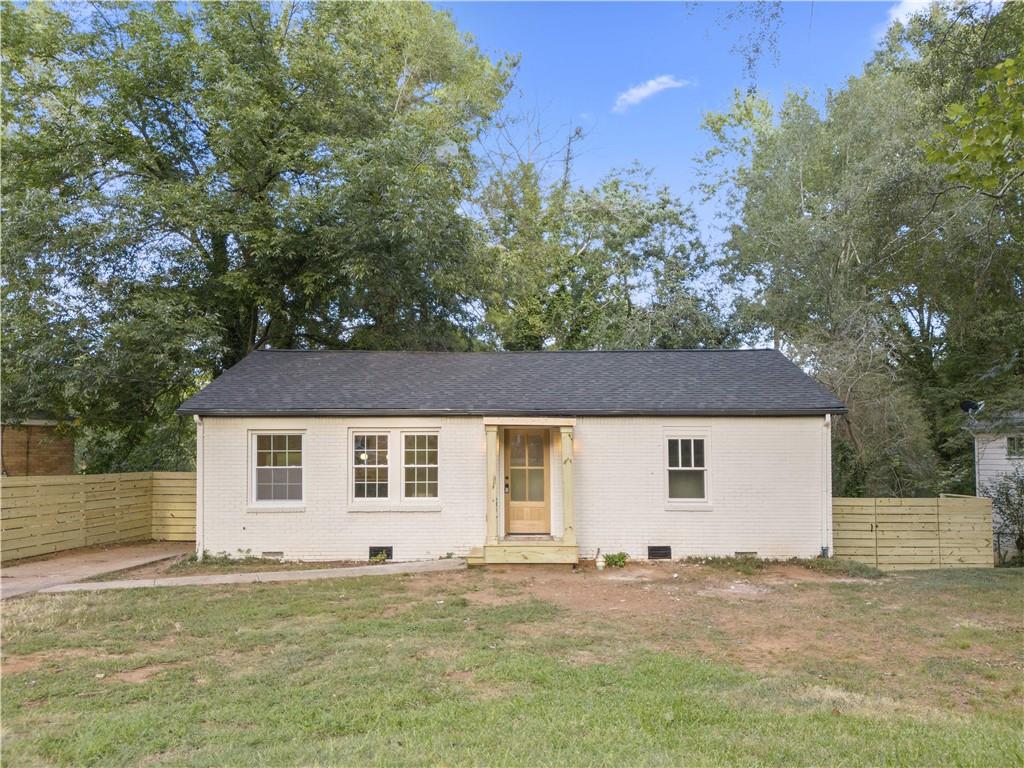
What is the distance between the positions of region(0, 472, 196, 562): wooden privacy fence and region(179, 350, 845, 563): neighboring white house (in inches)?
119

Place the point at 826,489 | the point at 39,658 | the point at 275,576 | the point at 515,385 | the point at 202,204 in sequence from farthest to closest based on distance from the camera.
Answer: the point at 202,204
the point at 515,385
the point at 826,489
the point at 275,576
the point at 39,658

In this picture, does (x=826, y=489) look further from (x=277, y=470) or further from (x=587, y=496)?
(x=277, y=470)

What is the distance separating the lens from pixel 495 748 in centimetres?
387

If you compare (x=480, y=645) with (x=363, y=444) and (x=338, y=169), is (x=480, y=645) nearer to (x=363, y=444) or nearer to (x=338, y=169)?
(x=363, y=444)

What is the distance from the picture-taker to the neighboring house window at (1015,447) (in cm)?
1569

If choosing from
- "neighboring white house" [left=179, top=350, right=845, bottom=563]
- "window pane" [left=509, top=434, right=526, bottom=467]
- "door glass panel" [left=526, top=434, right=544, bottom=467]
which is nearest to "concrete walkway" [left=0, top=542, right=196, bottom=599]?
"neighboring white house" [left=179, top=350, right=845, bottom=563]

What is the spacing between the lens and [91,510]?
41.6 feet

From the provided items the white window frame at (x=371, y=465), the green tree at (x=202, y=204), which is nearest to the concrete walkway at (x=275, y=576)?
the white window frame at (x=371, y=465)

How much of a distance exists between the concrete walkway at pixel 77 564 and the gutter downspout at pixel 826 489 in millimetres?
12198

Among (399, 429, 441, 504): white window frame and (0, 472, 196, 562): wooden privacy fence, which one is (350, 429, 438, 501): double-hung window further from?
(0, 472, 196, 562): wooden privacy fence

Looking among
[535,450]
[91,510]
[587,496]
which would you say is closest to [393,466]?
[535,450]

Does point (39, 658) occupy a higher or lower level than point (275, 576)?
higher

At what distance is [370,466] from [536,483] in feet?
10.4

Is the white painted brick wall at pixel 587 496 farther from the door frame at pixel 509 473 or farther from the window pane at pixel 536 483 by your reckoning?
the window pane at pixel 536 483
